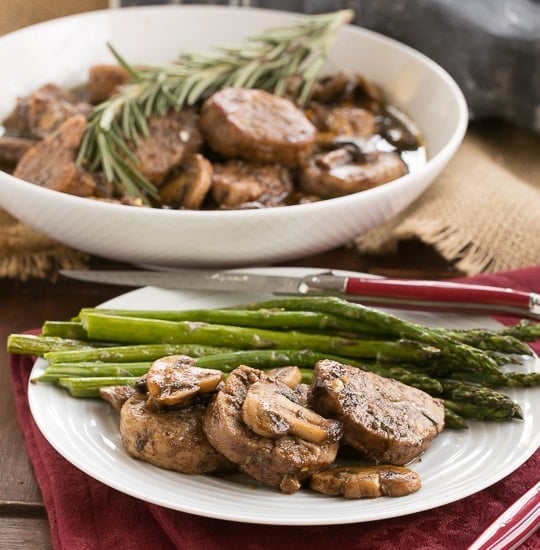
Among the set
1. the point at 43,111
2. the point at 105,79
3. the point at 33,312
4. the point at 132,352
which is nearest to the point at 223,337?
the point at 132,352

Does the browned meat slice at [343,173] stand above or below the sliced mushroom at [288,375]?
above

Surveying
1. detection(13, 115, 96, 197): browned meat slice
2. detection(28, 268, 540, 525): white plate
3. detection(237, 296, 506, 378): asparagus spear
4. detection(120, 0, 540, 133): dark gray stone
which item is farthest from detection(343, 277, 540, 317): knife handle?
detection(120, 0, 540, 133): dark gray stone

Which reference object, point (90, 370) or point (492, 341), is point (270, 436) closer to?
point (90, 370)

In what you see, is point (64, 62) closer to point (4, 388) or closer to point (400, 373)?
point (4, 388)

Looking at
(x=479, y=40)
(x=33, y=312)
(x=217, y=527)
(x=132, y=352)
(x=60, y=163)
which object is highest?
(x=479, y=40)

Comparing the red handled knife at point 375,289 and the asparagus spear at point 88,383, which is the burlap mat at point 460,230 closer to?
the red handled knife at point 375,289

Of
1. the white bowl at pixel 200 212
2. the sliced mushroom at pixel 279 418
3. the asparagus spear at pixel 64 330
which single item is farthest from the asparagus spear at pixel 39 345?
the sliced mushroom at pixel 279 418
